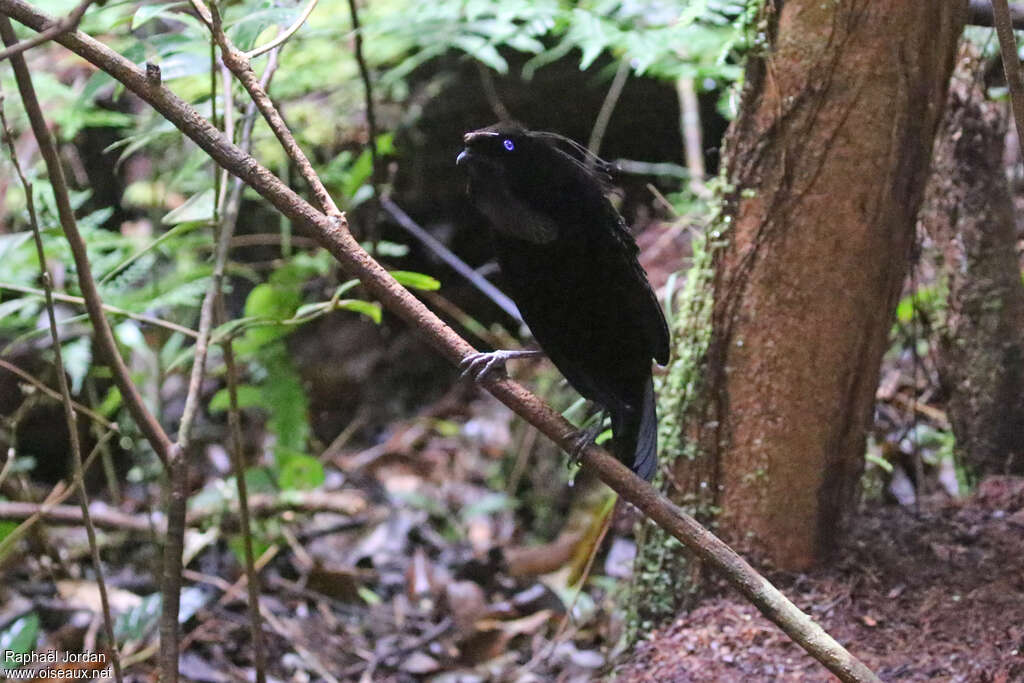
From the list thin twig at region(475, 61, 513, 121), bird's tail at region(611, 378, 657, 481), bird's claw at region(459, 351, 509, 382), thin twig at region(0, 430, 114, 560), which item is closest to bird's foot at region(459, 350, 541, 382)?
bird's claw at region(459, 351, 509, 382)

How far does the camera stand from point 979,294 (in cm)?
271

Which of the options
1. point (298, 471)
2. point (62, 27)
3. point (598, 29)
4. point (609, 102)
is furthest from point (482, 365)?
point (609, 102)

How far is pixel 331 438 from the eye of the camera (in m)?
4.84

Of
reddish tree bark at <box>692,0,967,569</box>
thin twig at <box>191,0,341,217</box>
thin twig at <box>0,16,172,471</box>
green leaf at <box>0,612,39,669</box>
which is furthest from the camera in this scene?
green leaf at <box>0,612,39,669</box>

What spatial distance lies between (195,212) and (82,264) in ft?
0.90

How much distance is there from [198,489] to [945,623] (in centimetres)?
323

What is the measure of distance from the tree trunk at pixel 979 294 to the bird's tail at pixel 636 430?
4.01ft

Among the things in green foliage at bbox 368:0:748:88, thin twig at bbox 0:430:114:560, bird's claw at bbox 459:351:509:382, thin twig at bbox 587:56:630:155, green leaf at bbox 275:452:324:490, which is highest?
green foliage at bbox 368:0:748:88

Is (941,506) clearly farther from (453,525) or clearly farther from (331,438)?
(331,438)

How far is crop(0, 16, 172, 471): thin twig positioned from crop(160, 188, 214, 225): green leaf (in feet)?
0.65

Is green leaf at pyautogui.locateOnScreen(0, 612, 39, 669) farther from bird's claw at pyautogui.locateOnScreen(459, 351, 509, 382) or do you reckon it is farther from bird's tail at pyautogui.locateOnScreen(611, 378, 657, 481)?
bird's tail at pyautogui.locateOnScreen(611, 378, 657, 481)

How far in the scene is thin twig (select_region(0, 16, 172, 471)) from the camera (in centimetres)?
170

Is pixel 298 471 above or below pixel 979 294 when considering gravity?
below

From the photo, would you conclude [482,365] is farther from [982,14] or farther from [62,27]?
[982,14]
